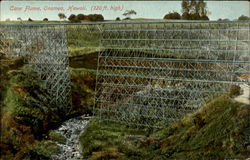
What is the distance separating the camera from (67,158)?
23.0 meters

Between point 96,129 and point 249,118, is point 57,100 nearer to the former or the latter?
point 96,129

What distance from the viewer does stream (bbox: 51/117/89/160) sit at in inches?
918

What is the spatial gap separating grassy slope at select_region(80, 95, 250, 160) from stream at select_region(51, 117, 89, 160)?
673 mm

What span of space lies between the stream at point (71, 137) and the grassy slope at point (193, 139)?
673mm

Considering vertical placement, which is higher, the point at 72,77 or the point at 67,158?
the point at 72,77

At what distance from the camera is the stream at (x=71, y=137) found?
23328 mm

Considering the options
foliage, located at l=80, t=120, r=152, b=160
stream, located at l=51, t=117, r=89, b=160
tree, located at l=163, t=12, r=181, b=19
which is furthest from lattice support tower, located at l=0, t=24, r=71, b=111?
tree, located at l=163, t=12, r=181, b=19

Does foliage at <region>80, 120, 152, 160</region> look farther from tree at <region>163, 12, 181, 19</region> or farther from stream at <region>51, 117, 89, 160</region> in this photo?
tree at <region>163, 12, 181, 19</region>

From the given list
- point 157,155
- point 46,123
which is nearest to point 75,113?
point 46,123

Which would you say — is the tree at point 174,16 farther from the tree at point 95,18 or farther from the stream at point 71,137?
the stream at point 71,137

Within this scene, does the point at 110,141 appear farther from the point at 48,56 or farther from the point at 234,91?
the point at 48,56

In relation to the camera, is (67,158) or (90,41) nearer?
(67,158)

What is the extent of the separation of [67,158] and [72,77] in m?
12.8

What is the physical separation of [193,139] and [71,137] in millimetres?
9897
